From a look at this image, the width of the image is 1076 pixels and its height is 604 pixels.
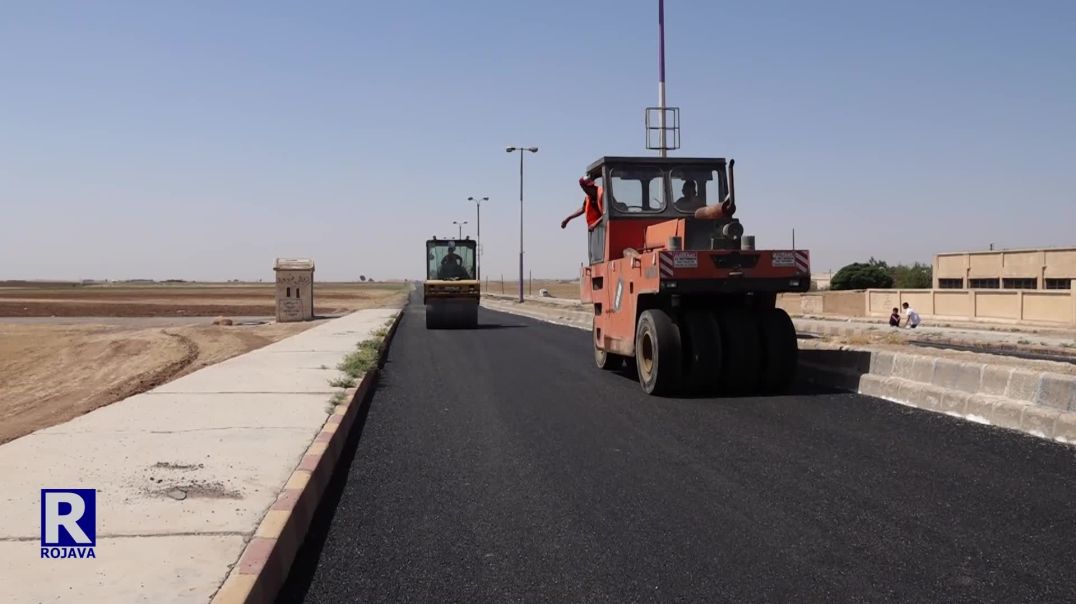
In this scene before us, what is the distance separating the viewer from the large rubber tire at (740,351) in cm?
1260

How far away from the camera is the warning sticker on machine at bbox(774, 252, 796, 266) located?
1252 centimetres

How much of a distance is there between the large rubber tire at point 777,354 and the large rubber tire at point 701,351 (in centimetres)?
66

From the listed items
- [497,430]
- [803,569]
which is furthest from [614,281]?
[803,569]

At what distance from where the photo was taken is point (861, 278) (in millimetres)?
75750

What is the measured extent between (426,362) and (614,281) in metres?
5.66

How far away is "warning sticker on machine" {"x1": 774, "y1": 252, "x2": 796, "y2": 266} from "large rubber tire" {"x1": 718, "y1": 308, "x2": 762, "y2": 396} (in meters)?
0.88

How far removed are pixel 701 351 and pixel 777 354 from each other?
109 cm

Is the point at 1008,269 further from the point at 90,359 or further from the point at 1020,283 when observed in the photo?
Result: the point at 90,359

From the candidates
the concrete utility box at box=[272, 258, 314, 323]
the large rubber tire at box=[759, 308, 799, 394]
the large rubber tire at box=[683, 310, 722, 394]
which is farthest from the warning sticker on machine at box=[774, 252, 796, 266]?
the concrete utility box at box=[272, 258, 314, 323]

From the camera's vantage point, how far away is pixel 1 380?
23.9m

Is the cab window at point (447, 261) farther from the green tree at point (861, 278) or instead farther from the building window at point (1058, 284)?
the green tree at point (861, 278)

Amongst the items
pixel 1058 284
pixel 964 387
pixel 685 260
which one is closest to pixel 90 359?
pixel 685 260

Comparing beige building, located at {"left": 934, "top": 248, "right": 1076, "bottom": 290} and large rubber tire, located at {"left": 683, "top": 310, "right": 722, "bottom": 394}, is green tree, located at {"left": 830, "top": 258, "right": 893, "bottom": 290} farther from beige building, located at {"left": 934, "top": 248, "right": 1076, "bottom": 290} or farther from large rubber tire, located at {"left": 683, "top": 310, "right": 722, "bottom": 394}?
large rubber tire, located at {"left": 683, "top": 310, "right": 722, "bottom": 394}

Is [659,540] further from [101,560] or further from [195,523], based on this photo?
[101,560]
